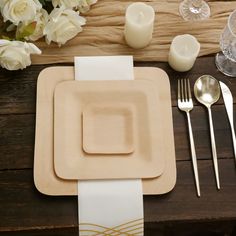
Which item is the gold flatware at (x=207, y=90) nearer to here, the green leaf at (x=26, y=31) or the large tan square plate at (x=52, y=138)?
the large tan square plate at (x=52, y=138)

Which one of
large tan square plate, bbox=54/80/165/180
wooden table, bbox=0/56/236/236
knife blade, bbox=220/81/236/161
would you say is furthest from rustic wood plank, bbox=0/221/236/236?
knife blade, bbox=220/81/236/161

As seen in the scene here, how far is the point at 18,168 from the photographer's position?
0.93 metres

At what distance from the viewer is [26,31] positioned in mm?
993

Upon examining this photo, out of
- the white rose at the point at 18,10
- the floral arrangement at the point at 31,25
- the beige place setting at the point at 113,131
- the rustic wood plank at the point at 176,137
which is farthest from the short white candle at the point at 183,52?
the white rose at the point at 18,10

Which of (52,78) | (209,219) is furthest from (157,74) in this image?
(209,219)

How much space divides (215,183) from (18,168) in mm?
415

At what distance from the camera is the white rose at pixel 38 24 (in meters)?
1.00

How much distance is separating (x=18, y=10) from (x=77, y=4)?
0.15 metres

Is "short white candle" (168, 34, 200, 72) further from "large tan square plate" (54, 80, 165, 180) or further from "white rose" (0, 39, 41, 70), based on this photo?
"white rose" (0, 39, 41, 70)

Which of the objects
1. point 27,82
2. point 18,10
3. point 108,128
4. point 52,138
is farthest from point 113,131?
point 18,10

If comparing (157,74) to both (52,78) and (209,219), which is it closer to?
(52,78)

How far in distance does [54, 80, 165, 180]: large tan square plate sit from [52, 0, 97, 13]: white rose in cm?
19

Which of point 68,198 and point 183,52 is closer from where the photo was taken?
point 68,198

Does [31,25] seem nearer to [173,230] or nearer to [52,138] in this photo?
[52,138]
